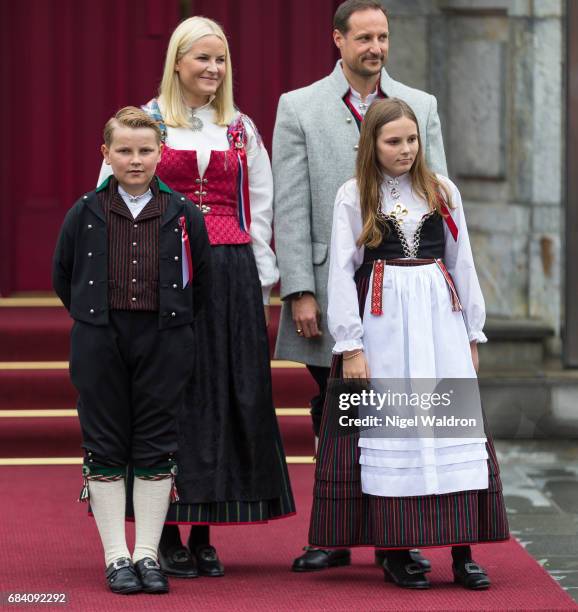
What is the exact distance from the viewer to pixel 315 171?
5.45 meters

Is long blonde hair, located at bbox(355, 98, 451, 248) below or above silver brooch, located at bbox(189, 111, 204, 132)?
below

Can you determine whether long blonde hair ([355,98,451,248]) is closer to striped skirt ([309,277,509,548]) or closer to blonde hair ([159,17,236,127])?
striped skirt ([309,277,509,548])

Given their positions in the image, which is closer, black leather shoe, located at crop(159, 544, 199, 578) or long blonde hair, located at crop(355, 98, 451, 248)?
long blonde hair, located at crop(355, 98, 451, 248)

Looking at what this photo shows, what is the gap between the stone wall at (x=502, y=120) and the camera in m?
7.93

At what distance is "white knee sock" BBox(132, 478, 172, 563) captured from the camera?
5.08 metres

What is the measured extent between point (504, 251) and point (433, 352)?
312 centimetres

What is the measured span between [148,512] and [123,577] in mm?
217

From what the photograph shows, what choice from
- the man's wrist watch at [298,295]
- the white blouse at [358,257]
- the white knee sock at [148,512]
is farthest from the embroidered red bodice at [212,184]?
the white knee sock at [148,512]

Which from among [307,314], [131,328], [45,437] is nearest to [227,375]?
[307,314]

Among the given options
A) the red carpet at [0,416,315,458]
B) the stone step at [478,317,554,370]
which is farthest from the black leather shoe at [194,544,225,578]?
the stone step at [478,317,554,370]

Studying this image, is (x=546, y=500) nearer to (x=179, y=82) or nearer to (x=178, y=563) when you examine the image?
(x=178, y=563)

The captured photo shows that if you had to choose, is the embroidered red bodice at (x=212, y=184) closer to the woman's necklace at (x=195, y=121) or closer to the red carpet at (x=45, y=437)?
the woman's necklace at (x=195, y=121)

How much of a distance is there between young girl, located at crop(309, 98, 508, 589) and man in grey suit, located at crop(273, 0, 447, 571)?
0.87 feet

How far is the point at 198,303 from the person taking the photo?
521cm
